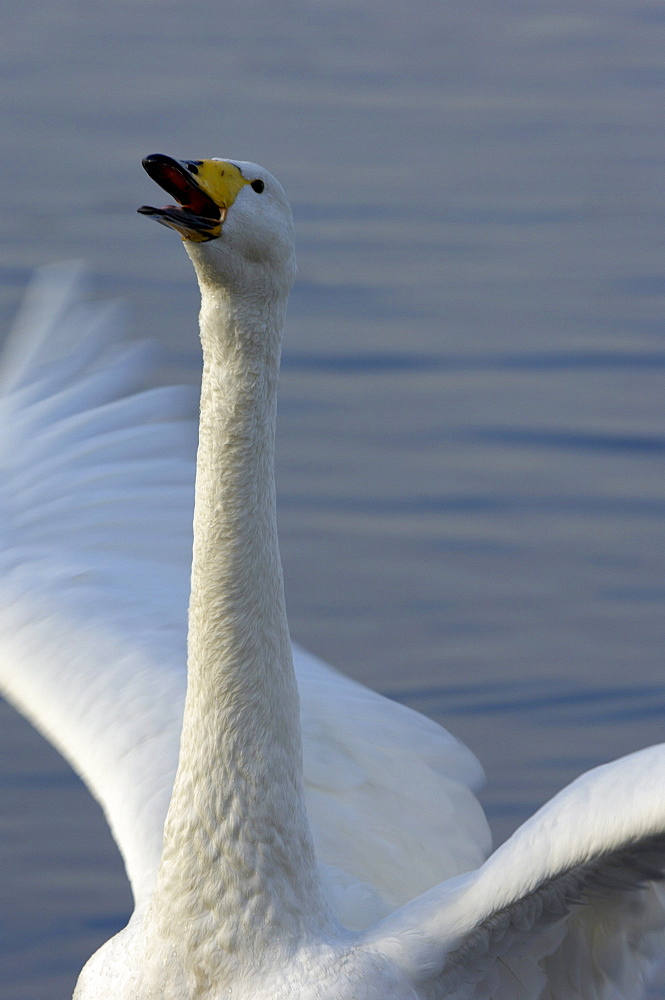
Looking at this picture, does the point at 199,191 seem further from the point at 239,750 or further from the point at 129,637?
the point at 129,637

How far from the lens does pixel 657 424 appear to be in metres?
8.88

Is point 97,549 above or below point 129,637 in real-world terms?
above

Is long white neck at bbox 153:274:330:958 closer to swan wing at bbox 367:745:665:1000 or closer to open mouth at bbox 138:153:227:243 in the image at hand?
swan wing at bbox 367:745:665:1000

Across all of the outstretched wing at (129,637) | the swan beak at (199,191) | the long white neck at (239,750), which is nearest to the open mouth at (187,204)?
the swan beak at (199,191)

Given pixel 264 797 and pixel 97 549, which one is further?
pixel 97 549

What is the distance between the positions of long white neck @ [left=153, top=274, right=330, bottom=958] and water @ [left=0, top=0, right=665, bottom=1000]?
1.65m

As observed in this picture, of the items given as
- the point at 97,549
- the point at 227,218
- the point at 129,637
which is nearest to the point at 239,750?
the point at 227,218

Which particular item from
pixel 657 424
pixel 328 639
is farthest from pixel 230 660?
pixel 657 424

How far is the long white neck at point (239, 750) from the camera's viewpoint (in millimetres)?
4078

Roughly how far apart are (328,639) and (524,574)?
0.90 meters

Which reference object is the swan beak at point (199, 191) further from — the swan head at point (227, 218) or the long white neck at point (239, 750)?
the long white neck at point (239, 750)

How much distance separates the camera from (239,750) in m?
4.15

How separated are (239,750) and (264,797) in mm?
113

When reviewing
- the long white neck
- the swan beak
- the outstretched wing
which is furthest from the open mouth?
the outstretched wing
